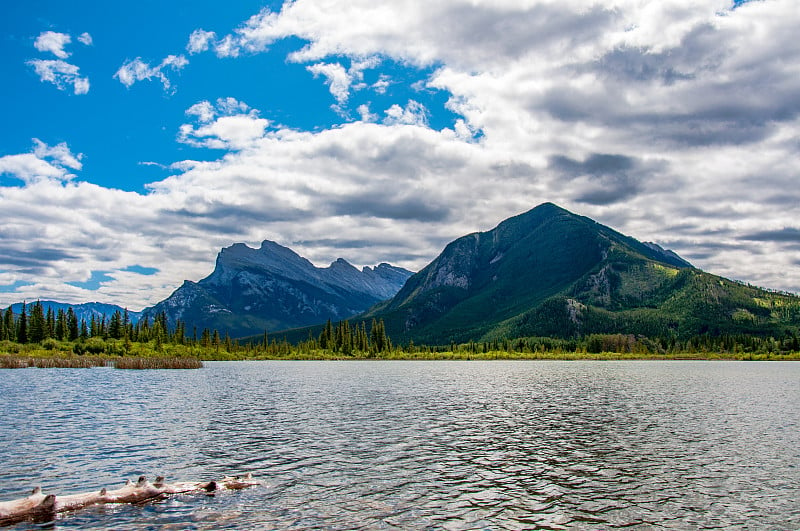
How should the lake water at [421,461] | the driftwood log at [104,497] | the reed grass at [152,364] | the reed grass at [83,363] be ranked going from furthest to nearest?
the reed grass at [152,364] < the reed grass at [83,363] < the lake water at [421,461] < the driftwood log at [104,497]

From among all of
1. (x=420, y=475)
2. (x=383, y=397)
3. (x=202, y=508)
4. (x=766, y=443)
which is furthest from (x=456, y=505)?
(x=383, y=397)

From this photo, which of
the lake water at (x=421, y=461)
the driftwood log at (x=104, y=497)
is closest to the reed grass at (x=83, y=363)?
the lake water at (x=421, y=461)

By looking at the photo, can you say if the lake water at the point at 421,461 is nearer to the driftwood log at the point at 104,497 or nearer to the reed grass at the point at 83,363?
the driftwood log at the point at 104,497

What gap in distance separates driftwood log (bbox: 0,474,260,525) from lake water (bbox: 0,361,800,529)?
2.71ft

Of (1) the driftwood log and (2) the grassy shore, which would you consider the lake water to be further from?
(2) the grassy shore

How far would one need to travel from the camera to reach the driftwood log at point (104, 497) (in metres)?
26.7

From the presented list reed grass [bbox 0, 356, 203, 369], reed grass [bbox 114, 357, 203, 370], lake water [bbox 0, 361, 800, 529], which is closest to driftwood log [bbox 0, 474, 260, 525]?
lake water [bbox 0, 361, 800, 529]

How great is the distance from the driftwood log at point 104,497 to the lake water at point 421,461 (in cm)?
83

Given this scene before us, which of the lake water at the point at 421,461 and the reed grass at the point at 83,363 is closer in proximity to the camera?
the lake water at the point at 421,461

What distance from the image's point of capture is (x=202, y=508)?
2878 centimetres

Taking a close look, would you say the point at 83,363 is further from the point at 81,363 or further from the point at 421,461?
the point at 421,461

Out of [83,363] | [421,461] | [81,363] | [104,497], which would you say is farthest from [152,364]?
[104,497]

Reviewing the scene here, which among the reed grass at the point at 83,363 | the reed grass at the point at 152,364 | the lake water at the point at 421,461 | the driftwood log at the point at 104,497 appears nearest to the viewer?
the driftwood log at the point at 104,497

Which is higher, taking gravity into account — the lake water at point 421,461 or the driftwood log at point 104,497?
the driftwood log at point 104,497
